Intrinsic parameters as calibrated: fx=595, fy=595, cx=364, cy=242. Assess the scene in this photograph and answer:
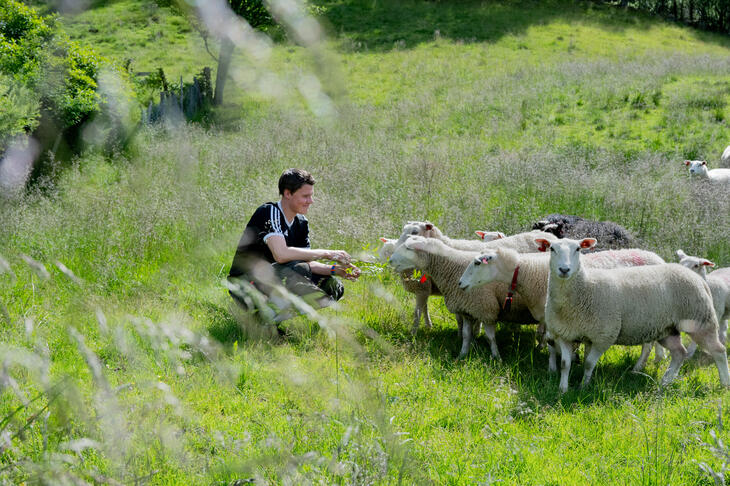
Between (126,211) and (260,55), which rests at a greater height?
(260,55)

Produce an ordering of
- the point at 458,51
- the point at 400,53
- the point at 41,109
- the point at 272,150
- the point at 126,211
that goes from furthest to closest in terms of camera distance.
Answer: the point at 458,51, the point at 400,53, the point at 272,150, the point at 41,109, the point at 126,211

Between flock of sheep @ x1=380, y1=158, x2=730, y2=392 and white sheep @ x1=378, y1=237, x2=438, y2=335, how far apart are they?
0.4 inches

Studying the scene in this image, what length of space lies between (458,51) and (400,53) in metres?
5.15

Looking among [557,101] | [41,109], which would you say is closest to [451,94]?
[557,101]

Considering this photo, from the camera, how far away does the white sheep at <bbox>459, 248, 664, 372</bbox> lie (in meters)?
5.12

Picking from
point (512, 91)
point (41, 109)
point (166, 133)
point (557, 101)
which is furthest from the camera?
point (512, 91)

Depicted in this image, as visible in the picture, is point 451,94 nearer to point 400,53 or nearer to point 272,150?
point 400,53

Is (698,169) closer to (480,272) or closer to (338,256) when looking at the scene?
(480,272)

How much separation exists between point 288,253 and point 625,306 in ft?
9.23

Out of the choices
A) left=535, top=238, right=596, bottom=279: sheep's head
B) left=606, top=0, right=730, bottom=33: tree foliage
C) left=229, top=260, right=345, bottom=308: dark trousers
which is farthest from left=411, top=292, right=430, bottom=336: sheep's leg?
left=606, top=0, right=730, bottom=33: tree foliage

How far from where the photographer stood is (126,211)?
7.61 m

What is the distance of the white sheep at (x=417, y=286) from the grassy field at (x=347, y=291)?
16cm

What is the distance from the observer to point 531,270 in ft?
17.8

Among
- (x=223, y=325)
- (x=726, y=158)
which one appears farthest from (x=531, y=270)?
(x=726, y=158)
